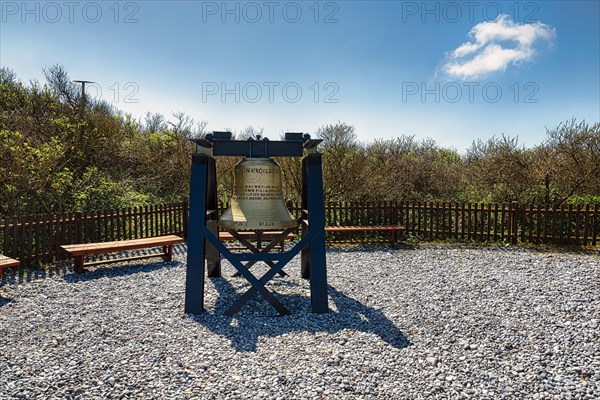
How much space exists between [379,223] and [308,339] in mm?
7311

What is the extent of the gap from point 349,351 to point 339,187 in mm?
10041

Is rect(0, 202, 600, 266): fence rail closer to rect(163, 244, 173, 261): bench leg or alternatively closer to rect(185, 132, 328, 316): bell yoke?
rect(163, 244, 173, 261): bench leg

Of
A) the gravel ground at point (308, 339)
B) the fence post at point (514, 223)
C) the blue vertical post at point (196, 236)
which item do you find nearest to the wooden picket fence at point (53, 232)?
the gravel ground at point (308, 339)

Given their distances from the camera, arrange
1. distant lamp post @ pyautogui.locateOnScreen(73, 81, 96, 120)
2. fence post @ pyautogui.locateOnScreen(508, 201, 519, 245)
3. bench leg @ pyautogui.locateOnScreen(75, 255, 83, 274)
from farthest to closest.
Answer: distant lamp post @ pyautogui.locateOnScreen(73, 81, 96, 120)
fence post @ pyautogui.locateOnScreen(508, 201, 519, 245)
bench leg @ pyautogui.locateOnScreen(75, 255, 83, 274)

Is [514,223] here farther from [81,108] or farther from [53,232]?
[81,108]

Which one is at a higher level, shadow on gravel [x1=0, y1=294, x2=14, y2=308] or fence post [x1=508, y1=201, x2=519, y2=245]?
fence post [x1=508, y1=201, x2=519, y2=245]

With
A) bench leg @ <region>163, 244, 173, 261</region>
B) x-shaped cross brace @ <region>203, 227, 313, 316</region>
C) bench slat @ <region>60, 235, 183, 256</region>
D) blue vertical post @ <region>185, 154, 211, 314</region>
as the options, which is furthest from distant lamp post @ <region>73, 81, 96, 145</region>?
x-shaped cross brace @ <region>203, 227, 313, 316</region>

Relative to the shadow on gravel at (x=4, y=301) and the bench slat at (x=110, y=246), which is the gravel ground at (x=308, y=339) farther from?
the bench slat at (x=110, y=246)

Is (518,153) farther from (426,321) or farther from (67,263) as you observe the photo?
(67,263)

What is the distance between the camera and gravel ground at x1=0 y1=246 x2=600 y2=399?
325 centimetres

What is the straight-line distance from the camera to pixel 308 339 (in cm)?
421

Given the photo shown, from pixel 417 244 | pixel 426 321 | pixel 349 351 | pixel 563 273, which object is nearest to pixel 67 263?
pixel 349 351

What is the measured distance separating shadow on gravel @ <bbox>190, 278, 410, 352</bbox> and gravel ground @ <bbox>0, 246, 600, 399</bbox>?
24 mm

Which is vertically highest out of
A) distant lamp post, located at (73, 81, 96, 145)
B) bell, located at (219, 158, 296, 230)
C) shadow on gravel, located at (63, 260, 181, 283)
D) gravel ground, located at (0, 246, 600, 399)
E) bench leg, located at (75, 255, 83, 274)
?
distant lamp post, located at (73, 81, 96, 145)
